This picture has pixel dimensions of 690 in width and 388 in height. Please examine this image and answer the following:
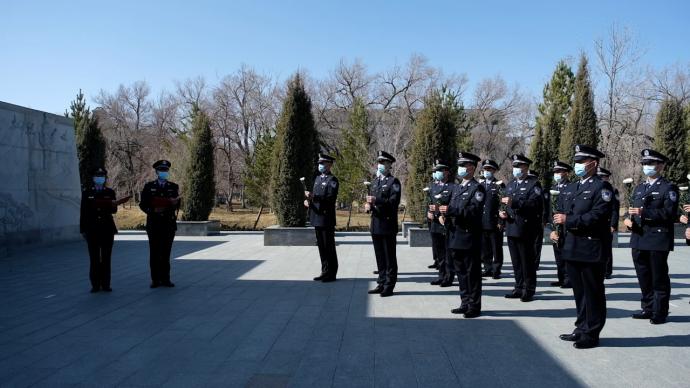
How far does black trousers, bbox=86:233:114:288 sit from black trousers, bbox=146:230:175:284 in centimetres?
62

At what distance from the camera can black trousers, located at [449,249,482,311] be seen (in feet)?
19.8

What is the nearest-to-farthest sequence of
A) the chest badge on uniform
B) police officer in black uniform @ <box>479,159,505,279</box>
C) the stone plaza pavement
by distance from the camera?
the stone plaza pavement
the chest badge on uniform
police officer in black uniform @ <box>479,159,505,279</box>

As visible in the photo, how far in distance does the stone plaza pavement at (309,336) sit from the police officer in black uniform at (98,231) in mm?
305

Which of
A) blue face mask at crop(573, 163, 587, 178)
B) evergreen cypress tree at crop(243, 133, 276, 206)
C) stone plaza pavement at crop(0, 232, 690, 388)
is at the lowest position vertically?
stone plaza pavement at crop(0, 232, 690, 388)

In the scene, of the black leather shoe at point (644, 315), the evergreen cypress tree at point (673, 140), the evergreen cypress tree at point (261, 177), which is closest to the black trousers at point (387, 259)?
the black leather shoe at point (644, 315)

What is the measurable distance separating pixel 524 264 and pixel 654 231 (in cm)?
174

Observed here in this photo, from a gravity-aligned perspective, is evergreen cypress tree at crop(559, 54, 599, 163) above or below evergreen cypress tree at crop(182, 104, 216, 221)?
above

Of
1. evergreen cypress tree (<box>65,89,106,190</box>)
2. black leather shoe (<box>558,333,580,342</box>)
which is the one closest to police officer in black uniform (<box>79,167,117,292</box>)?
black leather shoe (<box>558,333,580,342</box>)

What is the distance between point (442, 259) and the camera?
8.52 meters

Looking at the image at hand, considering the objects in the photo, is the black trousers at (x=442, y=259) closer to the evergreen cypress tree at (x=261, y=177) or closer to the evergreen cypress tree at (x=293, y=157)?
the evergreen cypress tree at (x=293, y=157)

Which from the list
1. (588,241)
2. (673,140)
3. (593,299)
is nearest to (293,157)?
(588,241)

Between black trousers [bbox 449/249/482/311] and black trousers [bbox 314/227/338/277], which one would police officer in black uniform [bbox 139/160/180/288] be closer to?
black trousers [bbox 314/227/338/277]

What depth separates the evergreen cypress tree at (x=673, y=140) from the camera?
17.6 m

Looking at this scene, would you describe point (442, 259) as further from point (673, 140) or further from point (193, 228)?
point (673, 140)
